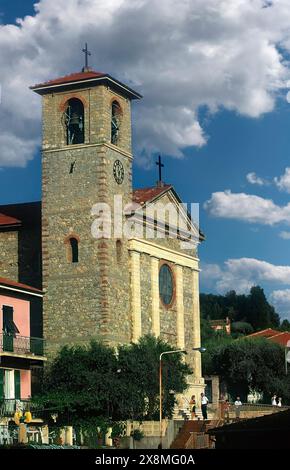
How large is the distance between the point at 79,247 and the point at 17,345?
264 inches

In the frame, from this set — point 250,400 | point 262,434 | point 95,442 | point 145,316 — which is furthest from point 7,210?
point 262,434

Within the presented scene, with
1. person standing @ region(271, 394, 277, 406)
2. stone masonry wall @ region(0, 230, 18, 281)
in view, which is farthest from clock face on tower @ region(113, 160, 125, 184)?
person standing @ region(271, 394, 277, 406)

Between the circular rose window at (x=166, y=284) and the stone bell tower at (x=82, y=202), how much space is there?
15.6 ft

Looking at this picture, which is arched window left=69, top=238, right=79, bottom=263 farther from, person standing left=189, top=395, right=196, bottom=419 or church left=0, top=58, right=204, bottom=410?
person standing left=189, top=395, right=196, bottom=419

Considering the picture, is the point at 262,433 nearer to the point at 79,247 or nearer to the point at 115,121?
the point at 79,247

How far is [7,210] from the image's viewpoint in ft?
194

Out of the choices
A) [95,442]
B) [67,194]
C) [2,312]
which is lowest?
[95,442]

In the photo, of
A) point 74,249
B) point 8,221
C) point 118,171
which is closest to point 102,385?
point 74,249

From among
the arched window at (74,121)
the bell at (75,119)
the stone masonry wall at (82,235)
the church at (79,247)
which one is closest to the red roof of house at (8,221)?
the church at (79,247)

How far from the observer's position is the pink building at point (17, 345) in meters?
48.1

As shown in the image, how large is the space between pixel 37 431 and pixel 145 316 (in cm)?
1257

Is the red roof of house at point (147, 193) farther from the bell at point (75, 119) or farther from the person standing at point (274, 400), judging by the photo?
the person standing at point (274, 400)

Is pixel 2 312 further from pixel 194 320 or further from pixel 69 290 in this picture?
pixel 194 320

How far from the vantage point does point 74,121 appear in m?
55.4
